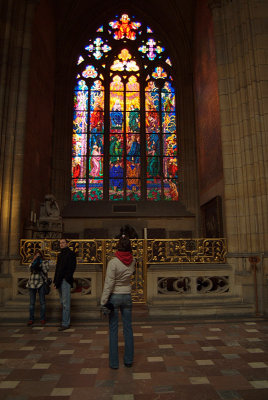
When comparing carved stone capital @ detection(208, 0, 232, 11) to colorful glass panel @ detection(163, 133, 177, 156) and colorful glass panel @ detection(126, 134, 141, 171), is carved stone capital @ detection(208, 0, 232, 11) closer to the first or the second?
colorful glass panel @ detection(163, 133, 177, 156)

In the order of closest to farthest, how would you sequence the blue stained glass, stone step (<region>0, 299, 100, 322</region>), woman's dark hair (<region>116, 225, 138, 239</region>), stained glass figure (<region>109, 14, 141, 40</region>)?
stone step (<region>0, 299, 100, 322</region>) < woman's dark hair (<region>116, 225, 138, 239</region>) < the blue stained glass < stained glass figure (<region>109, 14, 141, 40</region>)

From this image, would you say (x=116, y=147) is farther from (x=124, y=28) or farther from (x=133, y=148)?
(x=124, y=28)

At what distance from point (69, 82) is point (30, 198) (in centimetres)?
790

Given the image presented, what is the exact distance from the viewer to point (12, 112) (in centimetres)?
866

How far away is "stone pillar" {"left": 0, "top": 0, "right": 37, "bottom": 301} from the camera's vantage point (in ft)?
26.1

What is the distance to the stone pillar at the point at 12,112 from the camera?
26.1 ft

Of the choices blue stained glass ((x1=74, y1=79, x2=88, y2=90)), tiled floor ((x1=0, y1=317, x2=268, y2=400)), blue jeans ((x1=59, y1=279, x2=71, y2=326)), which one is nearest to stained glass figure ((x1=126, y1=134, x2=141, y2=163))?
blue stained glass ((x1=74, y1=79, x2=88, y2=90))

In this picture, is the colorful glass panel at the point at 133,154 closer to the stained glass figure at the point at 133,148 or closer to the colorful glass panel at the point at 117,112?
the stained glass figure at the point at 133,148

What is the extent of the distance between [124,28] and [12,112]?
35.5 feet

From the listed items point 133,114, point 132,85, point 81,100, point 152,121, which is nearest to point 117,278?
point 152,121

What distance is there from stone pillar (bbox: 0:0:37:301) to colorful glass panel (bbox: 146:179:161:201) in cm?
726

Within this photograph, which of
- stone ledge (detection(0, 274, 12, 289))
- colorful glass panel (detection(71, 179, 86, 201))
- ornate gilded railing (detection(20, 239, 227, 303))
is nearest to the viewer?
stone ledge (detection(0, 274, 12, 289))

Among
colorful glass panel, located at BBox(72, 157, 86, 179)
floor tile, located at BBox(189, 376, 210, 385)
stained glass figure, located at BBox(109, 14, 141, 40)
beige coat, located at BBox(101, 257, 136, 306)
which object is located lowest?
floor tile, located at BBox(189, 376, 210, 385)

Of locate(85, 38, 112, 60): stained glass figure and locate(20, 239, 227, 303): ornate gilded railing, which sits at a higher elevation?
locate(85, 38, 112, 60): stained glass figure
